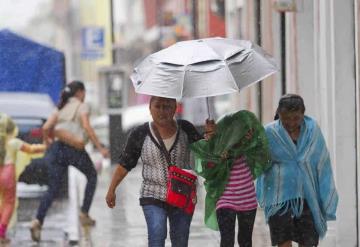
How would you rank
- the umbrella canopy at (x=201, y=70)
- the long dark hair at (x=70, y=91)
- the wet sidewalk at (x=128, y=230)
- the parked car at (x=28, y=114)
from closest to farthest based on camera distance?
1. the umbrella canopy at (x=201, y=70)
2. the wet sidewalk at (x=128, y=230)
3. the long dark hair at (x=70, y=91)
4. the parked car at (x=28, y=114)

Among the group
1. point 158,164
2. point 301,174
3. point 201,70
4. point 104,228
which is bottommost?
point 104,228

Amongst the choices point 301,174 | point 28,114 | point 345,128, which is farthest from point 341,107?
point 28,114

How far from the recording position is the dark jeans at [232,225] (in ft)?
28.8

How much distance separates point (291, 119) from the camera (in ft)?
A: 28.5

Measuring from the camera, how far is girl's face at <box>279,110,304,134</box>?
866 centimetres

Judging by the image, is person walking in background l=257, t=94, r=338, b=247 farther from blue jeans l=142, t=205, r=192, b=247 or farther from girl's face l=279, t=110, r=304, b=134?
blue jeans l=142, t=205, r=192, b=247

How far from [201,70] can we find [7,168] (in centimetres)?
464

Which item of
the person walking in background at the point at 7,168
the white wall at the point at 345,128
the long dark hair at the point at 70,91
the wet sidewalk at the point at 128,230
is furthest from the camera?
the long dark hair at the point at 70,91

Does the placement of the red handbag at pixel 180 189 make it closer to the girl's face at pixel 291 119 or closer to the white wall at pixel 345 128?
the girl's face at pixel 291 119

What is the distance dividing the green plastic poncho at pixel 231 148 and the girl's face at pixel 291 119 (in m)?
0.17

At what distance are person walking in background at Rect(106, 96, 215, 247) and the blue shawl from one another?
0.53m

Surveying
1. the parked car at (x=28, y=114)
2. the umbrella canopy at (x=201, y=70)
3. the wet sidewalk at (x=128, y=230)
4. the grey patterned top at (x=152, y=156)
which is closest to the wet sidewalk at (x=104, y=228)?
the wet sidewalk at (x=128, y=230)

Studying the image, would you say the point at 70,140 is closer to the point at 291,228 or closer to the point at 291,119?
the point at 291,228

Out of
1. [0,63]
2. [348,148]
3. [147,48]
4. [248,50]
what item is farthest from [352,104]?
[147,48]
